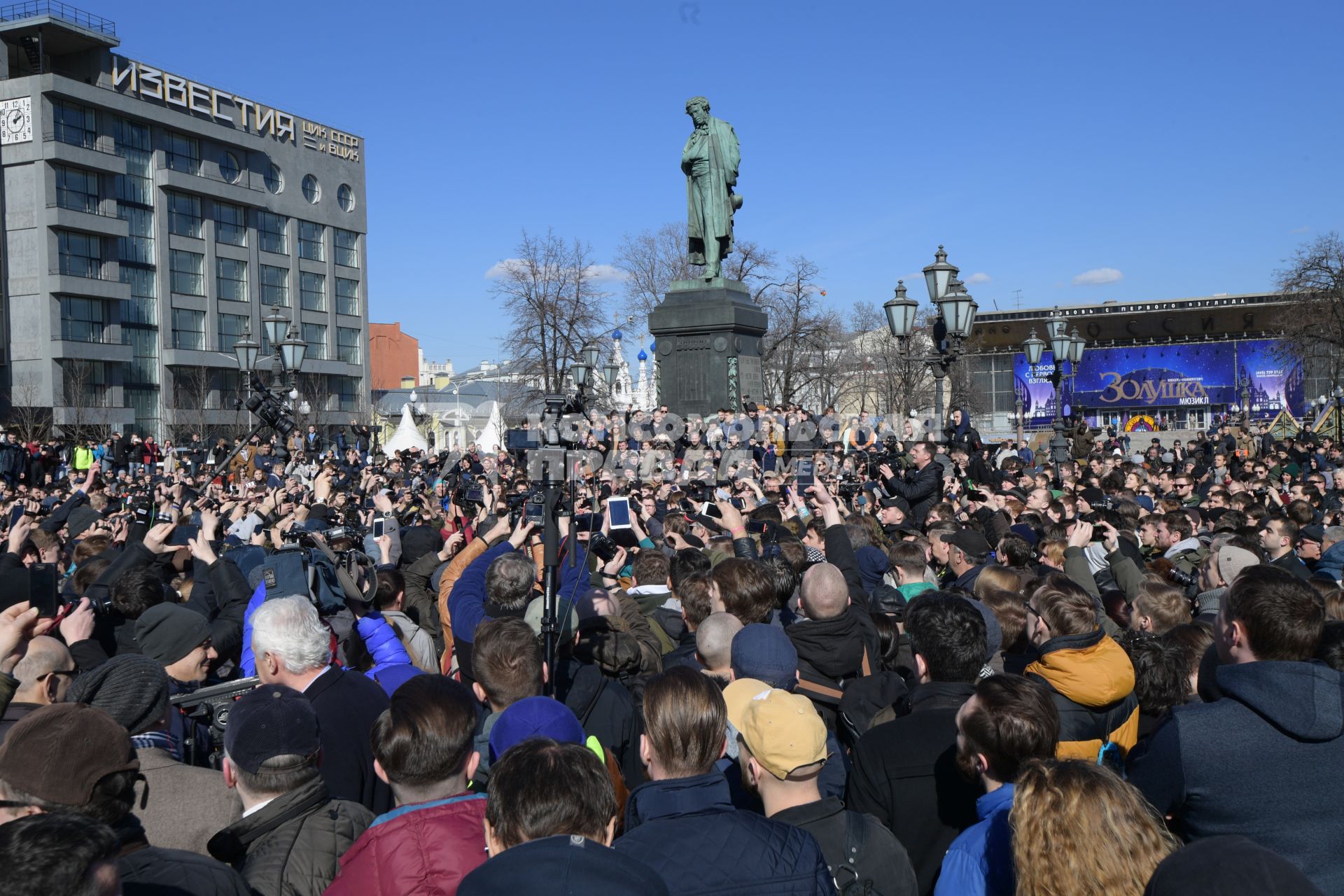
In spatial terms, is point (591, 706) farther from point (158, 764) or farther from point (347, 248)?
point (347, 248)

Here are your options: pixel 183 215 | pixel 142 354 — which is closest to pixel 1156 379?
pixel 183 215

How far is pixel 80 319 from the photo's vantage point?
57844mm

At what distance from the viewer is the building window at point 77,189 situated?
56406 mm

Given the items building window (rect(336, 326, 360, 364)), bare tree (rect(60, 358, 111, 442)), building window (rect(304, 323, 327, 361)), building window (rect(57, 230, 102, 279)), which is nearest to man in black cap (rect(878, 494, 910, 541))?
bare tree (rect(60, 358, 111, 442))

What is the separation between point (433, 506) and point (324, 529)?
5.85m

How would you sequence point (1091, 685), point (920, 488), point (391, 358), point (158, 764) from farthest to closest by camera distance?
point (391, 358)
point (920, 488)
point (1091, 685)
point (158, 764)

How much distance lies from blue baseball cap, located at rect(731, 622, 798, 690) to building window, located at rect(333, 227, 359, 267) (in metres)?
75.8

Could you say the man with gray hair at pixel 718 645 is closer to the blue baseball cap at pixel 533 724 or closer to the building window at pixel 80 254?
the blue baseball cap at pixel 533 724

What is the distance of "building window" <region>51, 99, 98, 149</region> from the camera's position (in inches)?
2208

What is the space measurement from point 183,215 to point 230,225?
3.60m

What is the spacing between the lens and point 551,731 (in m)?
3.83

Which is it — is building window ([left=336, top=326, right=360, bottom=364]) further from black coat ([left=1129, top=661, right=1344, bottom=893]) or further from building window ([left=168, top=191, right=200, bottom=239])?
black coat ([left=1129, top=661, right=1344, bottom=893])

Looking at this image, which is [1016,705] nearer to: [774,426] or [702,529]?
[702,529]

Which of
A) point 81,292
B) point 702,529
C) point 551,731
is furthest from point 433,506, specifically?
point 81,292
